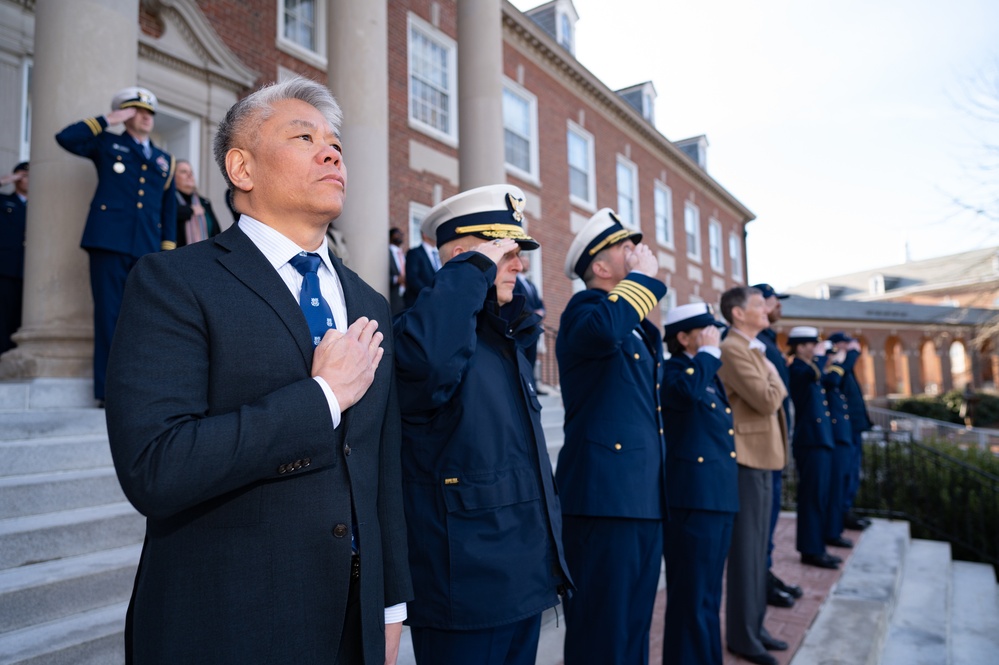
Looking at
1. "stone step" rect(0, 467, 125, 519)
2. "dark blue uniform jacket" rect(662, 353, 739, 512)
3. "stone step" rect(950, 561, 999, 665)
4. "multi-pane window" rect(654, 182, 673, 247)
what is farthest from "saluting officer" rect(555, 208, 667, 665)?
"multi-pane window" rect(654, 182, 673, 247)

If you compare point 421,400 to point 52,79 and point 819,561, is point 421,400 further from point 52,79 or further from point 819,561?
point 819,561

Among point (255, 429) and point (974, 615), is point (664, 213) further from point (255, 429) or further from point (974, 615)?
point (255, 429)

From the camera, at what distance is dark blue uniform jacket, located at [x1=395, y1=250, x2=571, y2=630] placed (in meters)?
2.00

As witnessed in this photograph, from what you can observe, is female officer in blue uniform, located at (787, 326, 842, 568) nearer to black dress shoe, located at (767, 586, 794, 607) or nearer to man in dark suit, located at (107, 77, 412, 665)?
black dress shoe, located at (767, 586, 794, 607)

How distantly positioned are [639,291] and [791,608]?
352 cm

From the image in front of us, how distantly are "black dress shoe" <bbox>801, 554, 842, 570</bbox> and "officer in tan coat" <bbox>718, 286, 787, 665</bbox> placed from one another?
229cm

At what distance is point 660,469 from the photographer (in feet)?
9.78

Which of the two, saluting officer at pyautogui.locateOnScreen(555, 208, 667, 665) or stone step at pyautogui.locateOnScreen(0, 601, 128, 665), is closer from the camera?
stone step at pyautogui.locateOnScreen(0, 601, 128, 665)

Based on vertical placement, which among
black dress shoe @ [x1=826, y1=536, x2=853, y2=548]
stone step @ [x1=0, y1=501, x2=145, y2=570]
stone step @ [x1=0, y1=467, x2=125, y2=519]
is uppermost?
stone step @ [x1=0, y1=467, x2=125, y2=519]

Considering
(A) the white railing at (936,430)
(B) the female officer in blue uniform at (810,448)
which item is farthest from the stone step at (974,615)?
(A) the white railing at (936,430)

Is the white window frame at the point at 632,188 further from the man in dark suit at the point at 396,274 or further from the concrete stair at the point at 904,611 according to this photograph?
the concrete stair at the point at 904,611

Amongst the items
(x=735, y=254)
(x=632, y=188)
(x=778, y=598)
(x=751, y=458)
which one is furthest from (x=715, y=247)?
(x=751, y=458)

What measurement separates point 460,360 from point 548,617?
266 cm

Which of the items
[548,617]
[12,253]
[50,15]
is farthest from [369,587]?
[12,253]
